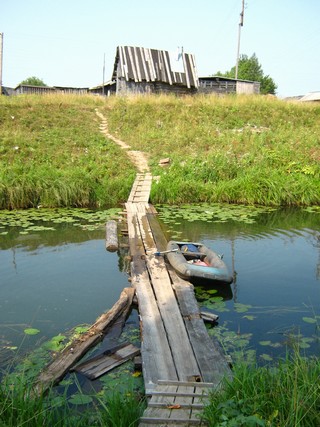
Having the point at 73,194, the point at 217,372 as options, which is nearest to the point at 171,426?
the point at 217,372

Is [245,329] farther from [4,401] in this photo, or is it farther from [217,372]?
[4,401]

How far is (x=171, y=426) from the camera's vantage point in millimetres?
2971

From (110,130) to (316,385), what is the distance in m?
16.8

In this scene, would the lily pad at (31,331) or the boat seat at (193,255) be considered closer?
the lily pad at (31,331)

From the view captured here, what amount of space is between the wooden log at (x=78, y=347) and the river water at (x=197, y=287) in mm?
417

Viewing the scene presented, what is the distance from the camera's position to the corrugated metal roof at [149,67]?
85.0 feet

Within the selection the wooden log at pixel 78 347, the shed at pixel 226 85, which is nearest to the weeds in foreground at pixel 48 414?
the wooden log at pixel 78 347

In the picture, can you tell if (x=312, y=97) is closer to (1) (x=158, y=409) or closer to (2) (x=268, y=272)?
(2) (x=268, y=272)

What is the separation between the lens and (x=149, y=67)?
26.5 meters

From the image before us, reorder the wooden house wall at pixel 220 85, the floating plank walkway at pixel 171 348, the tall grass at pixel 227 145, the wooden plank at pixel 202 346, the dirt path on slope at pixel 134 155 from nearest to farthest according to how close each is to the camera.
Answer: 1. the floating plank walkway at pixel 171 348
2. the wooden plank at pixel 202 346
3. the tall grass at pixel 227 145
4. the dirt path on slope at pixel 134 155
5. the wooden house wall at pixel 220 85

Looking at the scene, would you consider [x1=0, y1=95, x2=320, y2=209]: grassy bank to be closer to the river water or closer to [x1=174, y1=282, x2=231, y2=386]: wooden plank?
the river water

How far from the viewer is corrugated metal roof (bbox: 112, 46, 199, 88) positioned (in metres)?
25.9

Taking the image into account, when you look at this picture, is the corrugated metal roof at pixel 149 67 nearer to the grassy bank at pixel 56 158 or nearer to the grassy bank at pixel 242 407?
the grassy bank at pixel 56 158

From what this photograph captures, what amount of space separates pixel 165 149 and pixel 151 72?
11851mm
